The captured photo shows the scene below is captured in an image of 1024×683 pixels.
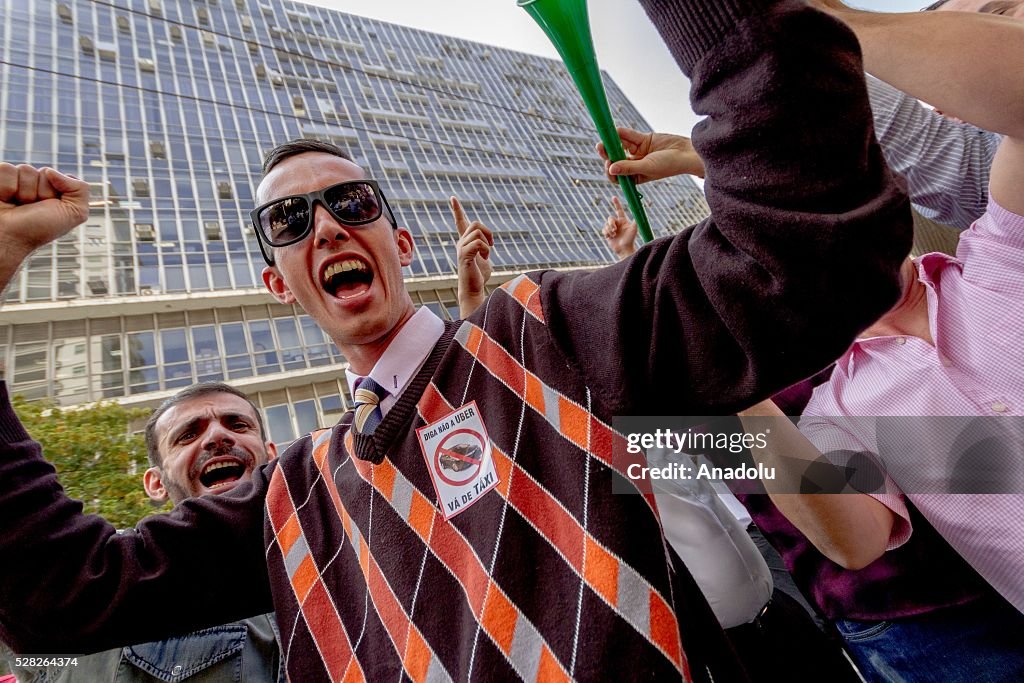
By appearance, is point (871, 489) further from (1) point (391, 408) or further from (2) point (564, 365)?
(1) point (391, 408)

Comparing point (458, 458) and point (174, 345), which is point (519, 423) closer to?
point (458, 458)

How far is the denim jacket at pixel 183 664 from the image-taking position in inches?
76.7

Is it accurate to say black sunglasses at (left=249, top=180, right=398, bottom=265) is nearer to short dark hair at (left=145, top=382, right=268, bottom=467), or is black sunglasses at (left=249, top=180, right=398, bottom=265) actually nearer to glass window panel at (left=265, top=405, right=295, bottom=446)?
short dark hair at (left=145, top=382, right=268, bottom=467)

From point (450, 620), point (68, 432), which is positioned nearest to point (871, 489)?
point (450, 620)

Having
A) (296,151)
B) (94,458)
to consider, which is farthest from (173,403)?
(94,458)

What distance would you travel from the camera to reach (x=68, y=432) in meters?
7.72

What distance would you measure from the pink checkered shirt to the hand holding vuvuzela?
2.45m

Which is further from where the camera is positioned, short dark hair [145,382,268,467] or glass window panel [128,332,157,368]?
glass window panel [128,332,157,368]

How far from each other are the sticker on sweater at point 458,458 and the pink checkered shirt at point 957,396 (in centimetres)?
115

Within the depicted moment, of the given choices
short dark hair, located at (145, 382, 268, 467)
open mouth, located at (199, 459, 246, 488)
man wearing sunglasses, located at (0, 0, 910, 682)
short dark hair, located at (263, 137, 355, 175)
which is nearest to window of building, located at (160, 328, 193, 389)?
short dark hair, located at (145, 382, 268, 467)

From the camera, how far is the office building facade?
48.8 ft

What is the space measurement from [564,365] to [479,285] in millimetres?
2140

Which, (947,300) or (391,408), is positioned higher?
(391,408)

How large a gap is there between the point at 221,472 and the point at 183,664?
4.10ft
